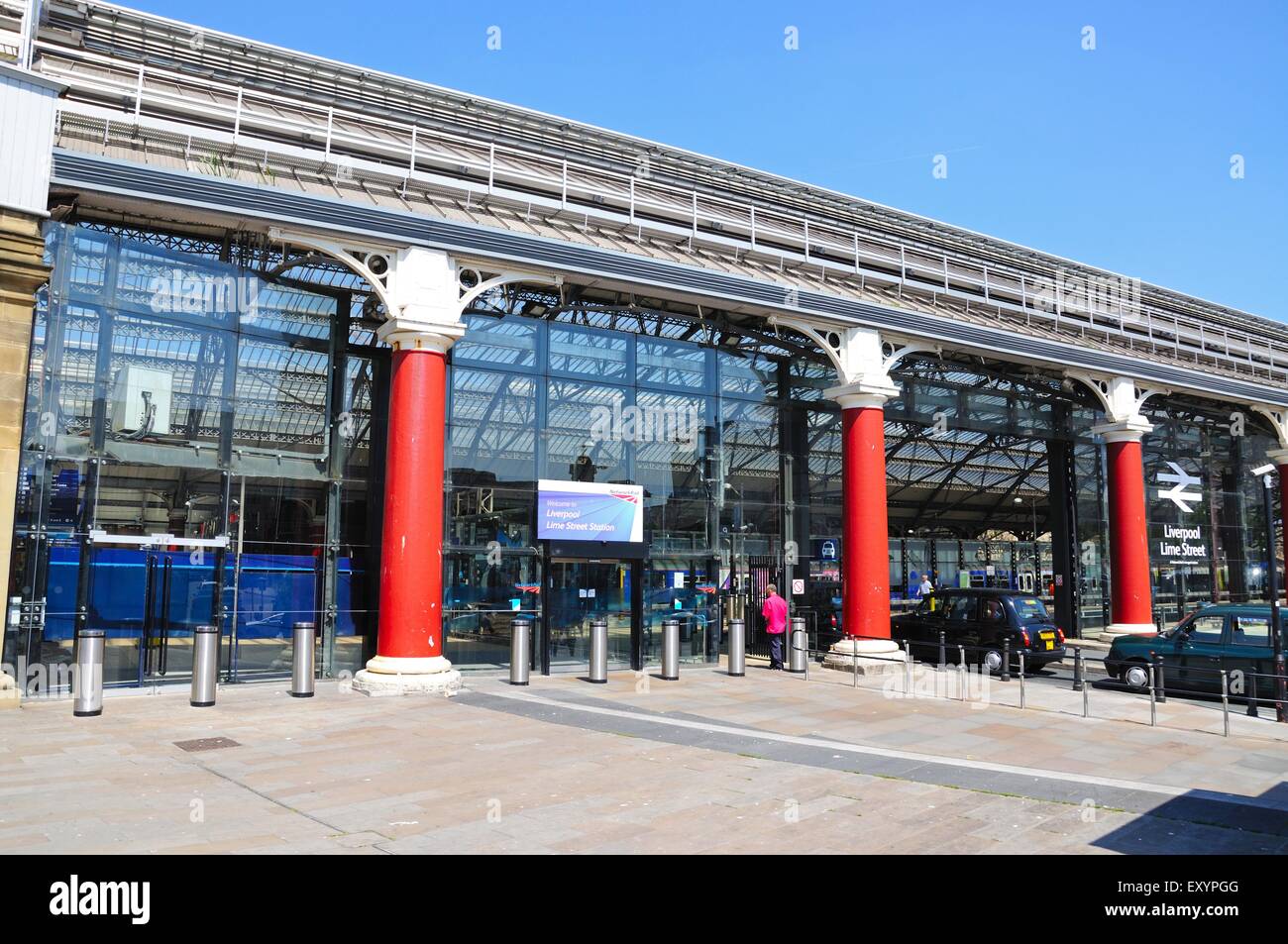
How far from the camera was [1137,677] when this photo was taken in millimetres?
16734

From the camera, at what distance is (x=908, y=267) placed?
21.3m

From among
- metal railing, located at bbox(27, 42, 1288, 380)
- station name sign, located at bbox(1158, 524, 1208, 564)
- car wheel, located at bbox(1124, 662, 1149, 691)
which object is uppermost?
metal railing, located at bbox(27, 42, 1288, 380)

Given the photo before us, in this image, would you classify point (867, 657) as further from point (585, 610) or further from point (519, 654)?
point (519, 654)

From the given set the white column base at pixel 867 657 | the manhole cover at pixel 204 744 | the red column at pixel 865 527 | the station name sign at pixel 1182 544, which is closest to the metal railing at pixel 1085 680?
the white column base at pixel 867 657

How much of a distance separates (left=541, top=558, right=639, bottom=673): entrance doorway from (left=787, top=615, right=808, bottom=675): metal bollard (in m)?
3.14

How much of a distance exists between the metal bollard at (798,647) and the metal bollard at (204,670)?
10.5 metres

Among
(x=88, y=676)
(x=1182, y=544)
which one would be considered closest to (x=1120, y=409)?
(x=1182, y=544)

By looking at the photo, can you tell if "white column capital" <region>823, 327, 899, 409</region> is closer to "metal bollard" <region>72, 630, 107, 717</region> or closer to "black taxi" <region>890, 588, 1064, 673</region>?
"black taxi" <region>890, 588, 1064, 673</region>

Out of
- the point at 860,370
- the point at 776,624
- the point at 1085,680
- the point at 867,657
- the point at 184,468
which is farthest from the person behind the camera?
the point at 860,370

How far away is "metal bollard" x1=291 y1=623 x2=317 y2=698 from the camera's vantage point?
13.6 metres

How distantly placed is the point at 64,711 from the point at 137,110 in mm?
8315

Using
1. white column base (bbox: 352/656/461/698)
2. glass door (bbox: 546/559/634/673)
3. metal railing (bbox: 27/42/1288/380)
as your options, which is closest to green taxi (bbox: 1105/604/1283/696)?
metal railing (bbox: 27/42/1288/380)

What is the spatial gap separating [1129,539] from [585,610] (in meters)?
15.9
